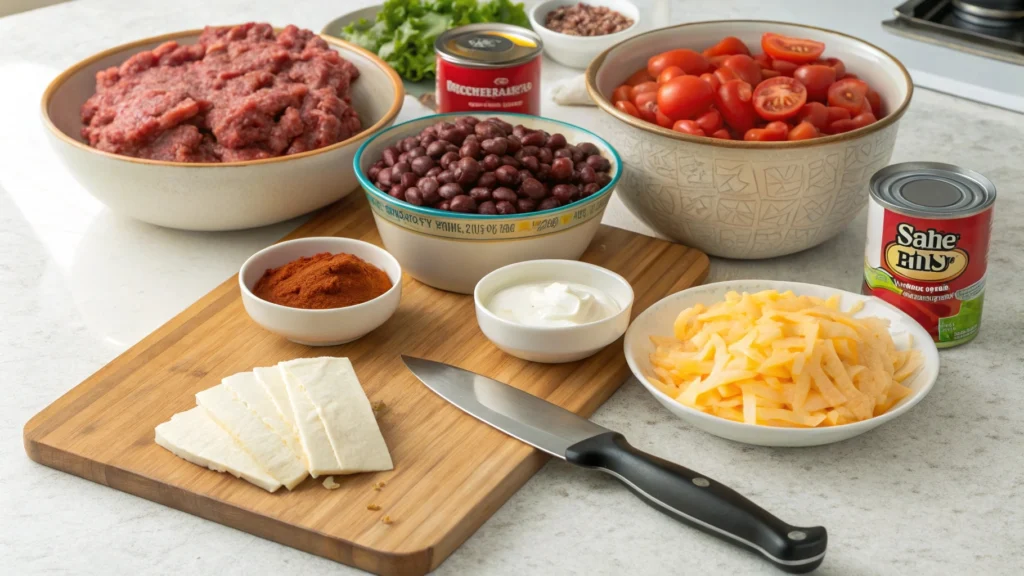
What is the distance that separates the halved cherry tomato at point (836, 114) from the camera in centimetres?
185

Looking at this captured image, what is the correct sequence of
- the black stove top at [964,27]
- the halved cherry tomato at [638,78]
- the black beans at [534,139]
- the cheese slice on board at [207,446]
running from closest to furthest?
the cheese slice on board at [207,446] < the black beans at [534,139] < the halved cherry tomato at [638,78] < the black stove top at [964,27]

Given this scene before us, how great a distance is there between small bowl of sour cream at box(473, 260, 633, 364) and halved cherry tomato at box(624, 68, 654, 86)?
499mm

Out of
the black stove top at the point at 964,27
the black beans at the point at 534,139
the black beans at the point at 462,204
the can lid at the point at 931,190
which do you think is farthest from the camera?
the black stove top at the point at 964,27

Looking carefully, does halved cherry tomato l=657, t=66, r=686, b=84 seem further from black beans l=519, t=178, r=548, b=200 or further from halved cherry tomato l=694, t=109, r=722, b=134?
black beans l=519, t=178, r=548, b=200

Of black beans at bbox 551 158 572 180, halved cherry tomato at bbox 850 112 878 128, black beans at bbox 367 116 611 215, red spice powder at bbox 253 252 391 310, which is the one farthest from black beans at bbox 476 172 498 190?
halved cherry tomato at bbox 850 112 878 128

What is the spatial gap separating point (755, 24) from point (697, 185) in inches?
19.3

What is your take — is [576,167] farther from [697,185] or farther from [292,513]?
[292,513]

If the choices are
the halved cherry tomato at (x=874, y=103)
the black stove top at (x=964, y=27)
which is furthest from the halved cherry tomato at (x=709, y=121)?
the black stove top at (x=964, y=27)

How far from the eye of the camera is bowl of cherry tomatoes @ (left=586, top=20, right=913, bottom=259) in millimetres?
1773

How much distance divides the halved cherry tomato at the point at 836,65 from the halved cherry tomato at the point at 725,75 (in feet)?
0.67

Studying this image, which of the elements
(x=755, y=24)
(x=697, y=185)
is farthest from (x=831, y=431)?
(x=755, y=24)

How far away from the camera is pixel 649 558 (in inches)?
51.1

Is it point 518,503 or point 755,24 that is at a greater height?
point 755,24

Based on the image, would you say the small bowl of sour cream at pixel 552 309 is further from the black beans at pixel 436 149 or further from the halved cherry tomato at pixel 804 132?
the halved cherry tomato at pixel 804 132
